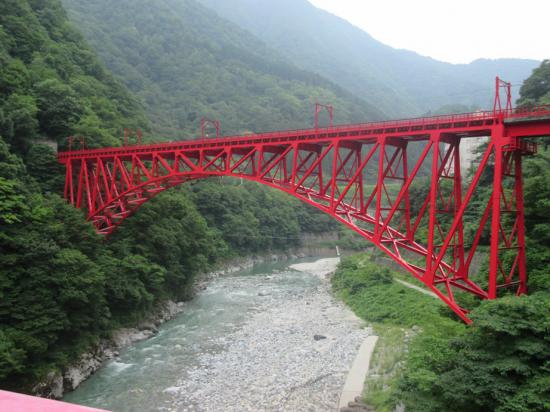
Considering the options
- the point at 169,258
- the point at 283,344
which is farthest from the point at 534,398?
the point at 169,258

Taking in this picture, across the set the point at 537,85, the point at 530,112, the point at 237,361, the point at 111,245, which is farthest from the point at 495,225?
the point at 537,85

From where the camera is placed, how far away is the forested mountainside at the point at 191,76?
92062 mm

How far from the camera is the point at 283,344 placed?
21547 millimetres

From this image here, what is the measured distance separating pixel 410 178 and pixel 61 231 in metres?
14.6

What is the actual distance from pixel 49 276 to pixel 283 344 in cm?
1140

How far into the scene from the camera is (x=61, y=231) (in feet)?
60.5

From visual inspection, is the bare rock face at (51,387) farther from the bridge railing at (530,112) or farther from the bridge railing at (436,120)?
the bridge railing at (530,112)

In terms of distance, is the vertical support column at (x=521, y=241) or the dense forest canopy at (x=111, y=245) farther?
the vertical support column at (x=521, y=241)

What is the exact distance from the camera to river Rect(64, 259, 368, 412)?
51.0ft

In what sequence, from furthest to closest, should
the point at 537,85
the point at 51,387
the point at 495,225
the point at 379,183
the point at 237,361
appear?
the point at 537,85 → the point at 237,361 → the point at 379,183 → the point at 51,387 → the point at 495,225

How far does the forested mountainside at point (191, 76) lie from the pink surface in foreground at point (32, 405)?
249 ft

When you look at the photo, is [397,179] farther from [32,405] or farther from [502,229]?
[32,405]

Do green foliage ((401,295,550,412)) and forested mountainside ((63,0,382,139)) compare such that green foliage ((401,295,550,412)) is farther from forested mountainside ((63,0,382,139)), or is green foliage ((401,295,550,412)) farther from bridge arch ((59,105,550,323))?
forested mountainside ((63,0,382,139))

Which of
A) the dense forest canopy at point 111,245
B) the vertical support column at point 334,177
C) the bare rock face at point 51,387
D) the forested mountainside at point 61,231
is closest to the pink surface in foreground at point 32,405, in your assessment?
the dense forest canopy at point 111,245
